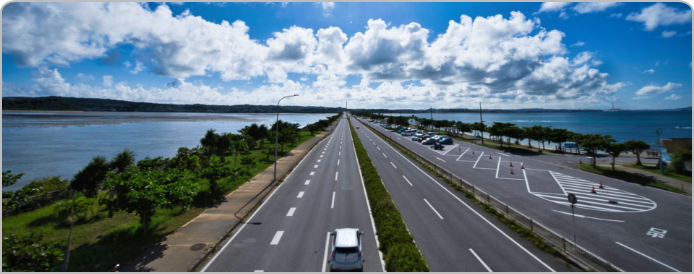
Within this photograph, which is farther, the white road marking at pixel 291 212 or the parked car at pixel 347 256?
the white road marking at pixel 291 212

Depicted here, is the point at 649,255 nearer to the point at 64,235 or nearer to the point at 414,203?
the point at 414,203

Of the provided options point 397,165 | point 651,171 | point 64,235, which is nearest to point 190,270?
point 64,235

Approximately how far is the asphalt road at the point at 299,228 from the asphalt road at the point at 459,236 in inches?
116

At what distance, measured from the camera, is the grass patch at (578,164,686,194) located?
26881 mm

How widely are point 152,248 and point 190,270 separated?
365 centimetres

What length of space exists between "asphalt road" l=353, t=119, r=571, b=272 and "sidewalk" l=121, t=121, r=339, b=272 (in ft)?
37.2

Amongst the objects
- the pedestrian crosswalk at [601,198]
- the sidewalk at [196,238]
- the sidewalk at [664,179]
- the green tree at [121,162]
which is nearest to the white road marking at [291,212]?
the sidewalk at [196,238]

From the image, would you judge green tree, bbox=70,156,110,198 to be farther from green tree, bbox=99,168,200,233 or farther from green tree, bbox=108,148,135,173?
green tree, bbox=99,168,200,233

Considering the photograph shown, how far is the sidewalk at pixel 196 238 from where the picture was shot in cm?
1413

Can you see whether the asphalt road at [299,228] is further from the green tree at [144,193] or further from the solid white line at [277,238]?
the green tree at [144,193]

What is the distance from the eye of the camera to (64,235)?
16.7 m

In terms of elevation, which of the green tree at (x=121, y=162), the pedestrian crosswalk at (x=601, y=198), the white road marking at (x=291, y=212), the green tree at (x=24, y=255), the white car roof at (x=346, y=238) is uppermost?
the green tree at (x=121, y=162)

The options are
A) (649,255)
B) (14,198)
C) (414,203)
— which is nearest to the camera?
(14,198)

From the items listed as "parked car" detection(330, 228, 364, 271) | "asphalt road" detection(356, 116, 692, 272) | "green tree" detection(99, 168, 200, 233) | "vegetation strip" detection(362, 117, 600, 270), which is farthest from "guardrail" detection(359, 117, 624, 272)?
"green tree" detection(99, 168, 200, 233)
